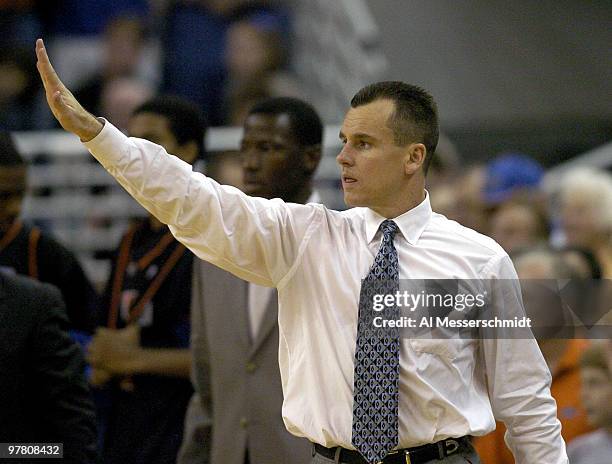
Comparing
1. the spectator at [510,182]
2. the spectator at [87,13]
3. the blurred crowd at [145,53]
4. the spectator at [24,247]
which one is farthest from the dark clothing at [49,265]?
the spectator at [87,13]

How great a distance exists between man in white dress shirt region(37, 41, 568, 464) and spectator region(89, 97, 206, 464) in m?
1.18

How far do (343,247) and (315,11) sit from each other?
16.5 ft

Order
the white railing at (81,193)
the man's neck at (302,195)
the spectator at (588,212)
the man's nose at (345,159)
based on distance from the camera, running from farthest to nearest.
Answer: the white railing at (81,193) < the spectator at (588,212) < the man's neck at (302,195) < the man's nose at (345,159)

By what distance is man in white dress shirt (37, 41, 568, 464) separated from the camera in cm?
300

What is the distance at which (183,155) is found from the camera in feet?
15.0

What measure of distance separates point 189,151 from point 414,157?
153 centimetres

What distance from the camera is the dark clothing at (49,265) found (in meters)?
4.40

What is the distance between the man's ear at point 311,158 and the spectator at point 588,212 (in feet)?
4.16

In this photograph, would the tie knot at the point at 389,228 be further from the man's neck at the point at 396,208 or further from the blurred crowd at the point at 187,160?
the blurred crowd at the point at 187,160

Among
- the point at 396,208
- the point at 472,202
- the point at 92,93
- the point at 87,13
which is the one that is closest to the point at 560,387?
the point at 396,208

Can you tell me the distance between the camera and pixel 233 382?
3.86m

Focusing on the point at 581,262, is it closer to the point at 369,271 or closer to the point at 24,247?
the point at 369,271

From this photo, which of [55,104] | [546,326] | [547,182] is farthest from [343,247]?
[547,182]

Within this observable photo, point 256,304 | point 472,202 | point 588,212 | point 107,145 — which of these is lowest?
point 256,304
